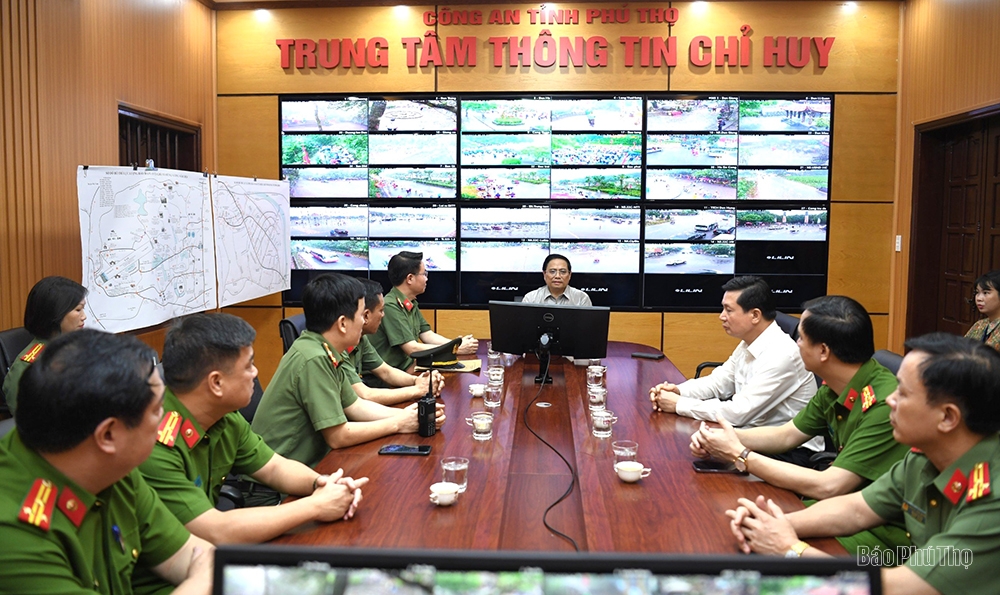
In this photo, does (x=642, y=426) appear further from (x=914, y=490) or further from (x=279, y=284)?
(x=279, y=284)

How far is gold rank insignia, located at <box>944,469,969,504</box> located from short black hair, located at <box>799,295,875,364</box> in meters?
0.75

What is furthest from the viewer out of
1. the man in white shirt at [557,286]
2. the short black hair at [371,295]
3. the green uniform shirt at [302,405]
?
the man in white shirt at [557,286]

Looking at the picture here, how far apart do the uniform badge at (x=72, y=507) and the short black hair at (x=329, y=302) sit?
1.51 meters

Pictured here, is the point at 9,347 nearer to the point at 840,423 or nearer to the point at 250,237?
the point at 250,237

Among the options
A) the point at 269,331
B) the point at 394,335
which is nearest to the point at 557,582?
the point at 394,335

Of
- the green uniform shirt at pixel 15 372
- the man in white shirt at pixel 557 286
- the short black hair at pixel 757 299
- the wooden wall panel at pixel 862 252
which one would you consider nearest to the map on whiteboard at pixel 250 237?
the green uniform shirt at pixel 15 372

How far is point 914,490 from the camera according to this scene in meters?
1.75

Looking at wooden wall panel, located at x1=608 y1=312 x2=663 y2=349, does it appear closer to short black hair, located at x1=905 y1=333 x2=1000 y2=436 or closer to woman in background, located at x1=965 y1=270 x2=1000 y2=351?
woman in background, located at x1=965 y1=270 x2=1000 y2=351

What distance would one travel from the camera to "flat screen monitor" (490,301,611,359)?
344 cm

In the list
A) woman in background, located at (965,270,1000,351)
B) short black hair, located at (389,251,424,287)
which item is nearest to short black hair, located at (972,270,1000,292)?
woman in background, located at (965,270,1000,351)

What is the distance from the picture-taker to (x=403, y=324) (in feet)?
14.5

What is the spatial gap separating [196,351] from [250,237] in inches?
143

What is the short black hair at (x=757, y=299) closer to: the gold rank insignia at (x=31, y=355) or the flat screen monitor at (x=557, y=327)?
the flat screen monitor at (x=557, y=327)

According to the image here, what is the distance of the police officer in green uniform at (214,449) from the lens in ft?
5.79
